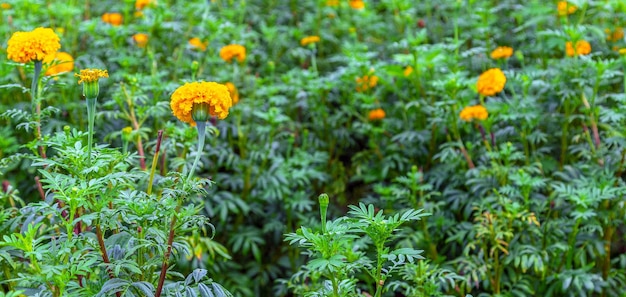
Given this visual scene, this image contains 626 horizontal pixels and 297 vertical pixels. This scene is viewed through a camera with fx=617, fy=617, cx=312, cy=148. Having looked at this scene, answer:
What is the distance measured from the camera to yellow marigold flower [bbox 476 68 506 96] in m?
2.80

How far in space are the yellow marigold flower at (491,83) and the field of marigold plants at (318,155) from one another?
0.06 ft

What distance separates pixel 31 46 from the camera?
1997mm

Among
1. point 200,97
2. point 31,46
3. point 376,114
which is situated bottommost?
point 376,114

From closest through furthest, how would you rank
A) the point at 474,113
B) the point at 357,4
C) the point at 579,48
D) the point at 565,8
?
1. the point at 474,113
2. the point at 579,48
3. the point at 565,8
4. the point at 357,4

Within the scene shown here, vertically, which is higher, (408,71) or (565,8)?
(565,8)

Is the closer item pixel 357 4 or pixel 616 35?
pixel 616 35

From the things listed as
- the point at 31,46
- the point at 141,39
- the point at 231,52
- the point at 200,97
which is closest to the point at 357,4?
the point at 231,52

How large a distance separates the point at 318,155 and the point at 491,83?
989 mm

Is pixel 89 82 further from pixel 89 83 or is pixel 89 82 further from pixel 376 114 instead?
pixel 376 114

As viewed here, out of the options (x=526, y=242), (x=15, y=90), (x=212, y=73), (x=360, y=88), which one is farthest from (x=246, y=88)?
(x=526, y=242)

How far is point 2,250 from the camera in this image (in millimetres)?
1745

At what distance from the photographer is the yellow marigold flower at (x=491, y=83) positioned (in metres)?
2.80

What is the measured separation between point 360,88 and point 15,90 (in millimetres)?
1849

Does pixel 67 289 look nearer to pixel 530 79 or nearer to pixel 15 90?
pixel 15 90
